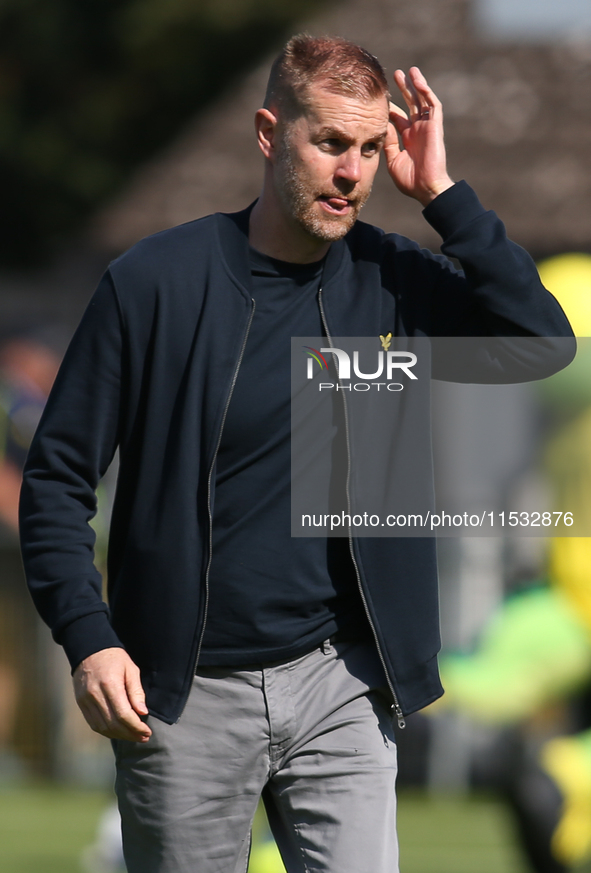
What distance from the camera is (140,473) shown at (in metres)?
2.97

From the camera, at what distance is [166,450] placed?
296cm

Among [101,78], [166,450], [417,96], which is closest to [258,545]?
[166,450]

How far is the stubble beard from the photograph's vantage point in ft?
9.84

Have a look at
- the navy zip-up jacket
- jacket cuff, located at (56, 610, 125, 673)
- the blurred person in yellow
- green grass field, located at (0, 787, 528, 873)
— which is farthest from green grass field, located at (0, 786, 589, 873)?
jacket cuff, located at (56, 610, 125, 673)

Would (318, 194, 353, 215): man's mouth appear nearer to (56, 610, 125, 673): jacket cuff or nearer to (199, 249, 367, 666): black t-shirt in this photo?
(199, 249, 367, 666): black t-shirt

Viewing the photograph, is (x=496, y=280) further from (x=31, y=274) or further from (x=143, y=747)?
(x=31, y=274)

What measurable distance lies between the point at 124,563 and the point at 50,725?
24.9 ft

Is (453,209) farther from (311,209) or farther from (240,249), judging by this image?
(240,249)

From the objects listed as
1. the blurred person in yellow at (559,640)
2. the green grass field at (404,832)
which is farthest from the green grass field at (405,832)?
the blurred person in yellow at (559,640)

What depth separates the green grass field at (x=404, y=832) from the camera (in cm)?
695

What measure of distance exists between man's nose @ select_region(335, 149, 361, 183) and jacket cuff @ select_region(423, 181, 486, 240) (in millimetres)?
231

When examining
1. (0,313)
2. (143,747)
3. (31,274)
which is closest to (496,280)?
(143,747)

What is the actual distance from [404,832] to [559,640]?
259 cm

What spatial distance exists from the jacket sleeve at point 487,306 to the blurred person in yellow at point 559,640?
255 cm
